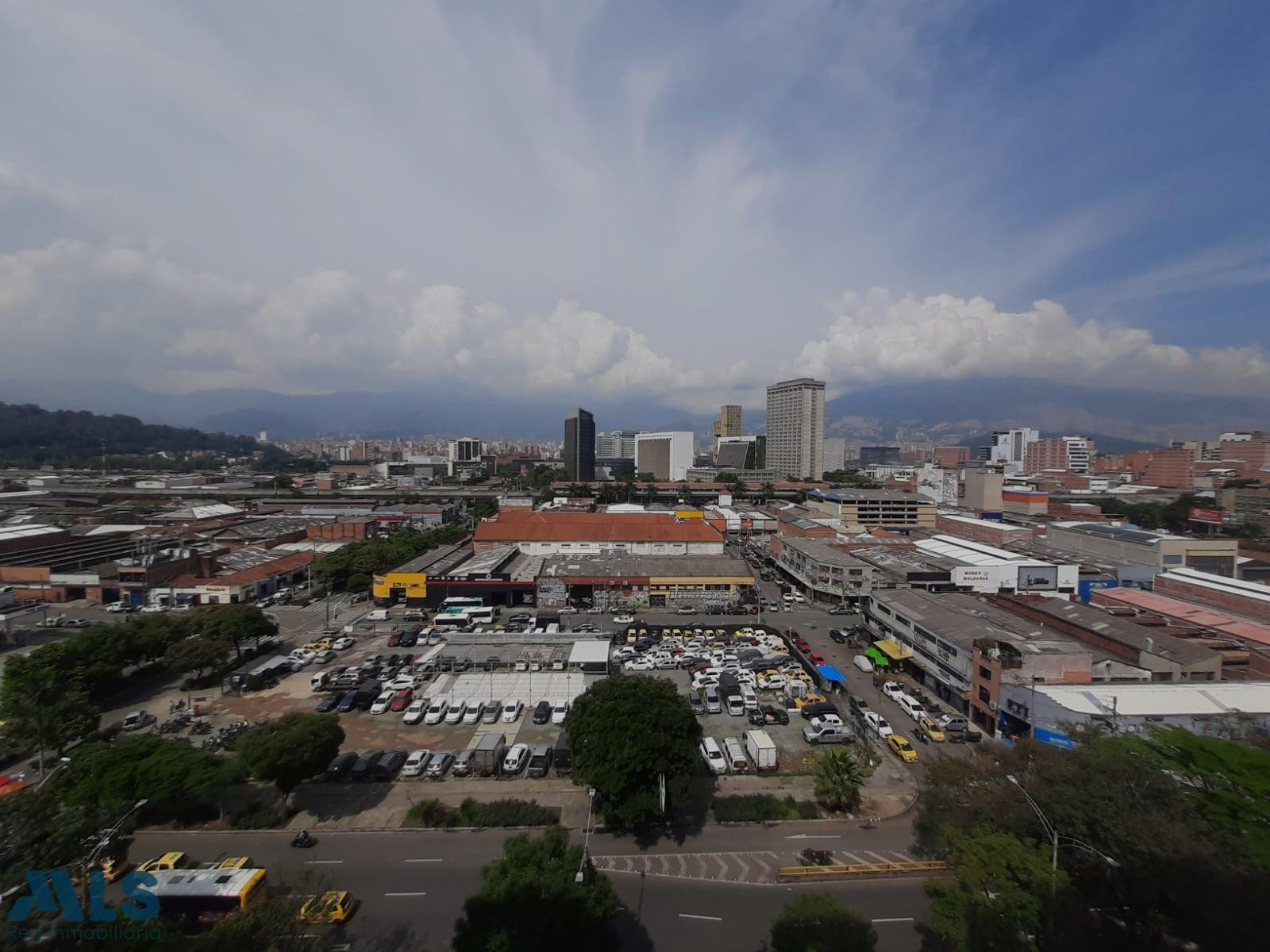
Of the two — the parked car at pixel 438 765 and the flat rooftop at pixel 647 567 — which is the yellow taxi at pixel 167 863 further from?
the flat rooftop at pixel 647 567

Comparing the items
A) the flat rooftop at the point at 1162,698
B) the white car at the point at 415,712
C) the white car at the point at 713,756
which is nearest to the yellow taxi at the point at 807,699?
the white car at the point at 713,756

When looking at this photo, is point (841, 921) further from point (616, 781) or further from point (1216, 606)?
point (1216, 606)

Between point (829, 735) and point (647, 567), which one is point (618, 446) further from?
point (829, 735)

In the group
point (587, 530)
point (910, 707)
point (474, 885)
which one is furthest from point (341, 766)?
point (587, 530)

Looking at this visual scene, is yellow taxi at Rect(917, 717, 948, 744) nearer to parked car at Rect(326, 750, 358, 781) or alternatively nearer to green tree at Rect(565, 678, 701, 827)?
green tree at Rect(565, 678, 701, 827)

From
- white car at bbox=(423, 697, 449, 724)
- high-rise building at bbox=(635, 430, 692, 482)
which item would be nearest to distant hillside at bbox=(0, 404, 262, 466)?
high-rise building at bbox=(635, 430, 692, 482)

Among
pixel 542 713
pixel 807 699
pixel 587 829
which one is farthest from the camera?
pixel 807 699
